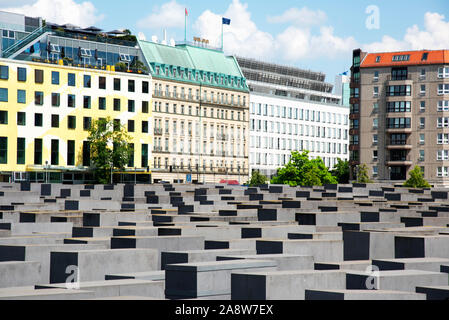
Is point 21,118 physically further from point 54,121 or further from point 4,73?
point 4,73

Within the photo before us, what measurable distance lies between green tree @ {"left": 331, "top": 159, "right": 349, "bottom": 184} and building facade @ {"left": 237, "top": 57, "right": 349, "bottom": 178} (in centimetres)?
445

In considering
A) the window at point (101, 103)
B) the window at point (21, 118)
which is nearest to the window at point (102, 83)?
the window at point (101, 103)

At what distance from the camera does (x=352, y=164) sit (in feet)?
470

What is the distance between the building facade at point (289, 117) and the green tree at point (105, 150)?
37.2 metres

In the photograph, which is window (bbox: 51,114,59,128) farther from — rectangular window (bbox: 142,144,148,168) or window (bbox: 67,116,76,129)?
rectangular window (bbox: 142,144,148,168)

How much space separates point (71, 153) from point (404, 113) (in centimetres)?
4815

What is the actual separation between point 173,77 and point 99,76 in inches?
691

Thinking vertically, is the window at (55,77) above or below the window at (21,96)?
above

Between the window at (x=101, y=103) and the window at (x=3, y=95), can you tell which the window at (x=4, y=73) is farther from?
the window at (x=101, y=103)

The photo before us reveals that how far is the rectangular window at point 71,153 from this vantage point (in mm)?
122625

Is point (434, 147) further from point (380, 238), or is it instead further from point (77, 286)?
point (77, 286)

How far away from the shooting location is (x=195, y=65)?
145875 mm

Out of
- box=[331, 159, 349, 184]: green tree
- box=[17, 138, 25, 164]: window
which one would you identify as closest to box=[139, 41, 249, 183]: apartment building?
box=[331, 159, 349, 184]: green tree
